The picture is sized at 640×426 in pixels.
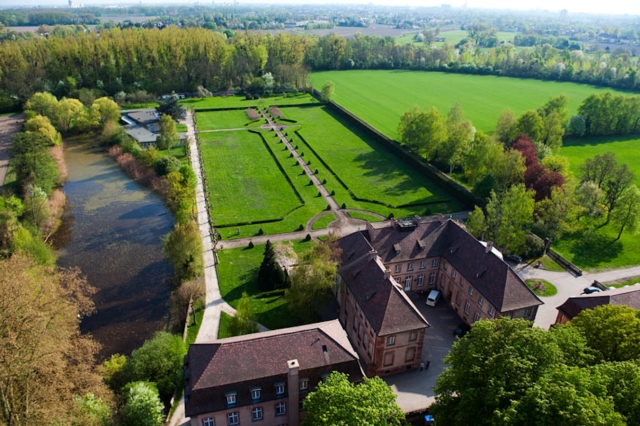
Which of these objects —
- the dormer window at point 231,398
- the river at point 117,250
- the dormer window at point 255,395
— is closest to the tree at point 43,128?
the river at point 117,250

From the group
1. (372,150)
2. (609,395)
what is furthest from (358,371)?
(372,150)

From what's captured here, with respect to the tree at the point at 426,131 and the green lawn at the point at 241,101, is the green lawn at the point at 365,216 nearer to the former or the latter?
the tree at the point at 426,131

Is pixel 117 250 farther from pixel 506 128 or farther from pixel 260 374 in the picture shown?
pixel 506 128

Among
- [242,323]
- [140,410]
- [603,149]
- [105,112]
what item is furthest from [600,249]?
[105,112]

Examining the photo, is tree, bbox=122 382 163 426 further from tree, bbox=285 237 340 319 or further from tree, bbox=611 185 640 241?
tree, bbox=611 185 640 241

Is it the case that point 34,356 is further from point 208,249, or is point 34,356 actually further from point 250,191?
point 250,191

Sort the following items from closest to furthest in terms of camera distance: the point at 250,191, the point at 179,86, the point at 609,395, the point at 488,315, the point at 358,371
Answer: the point at 609,395
the point at 358,371
the point at 488,315
the point at 250,191
the point at 179,86
